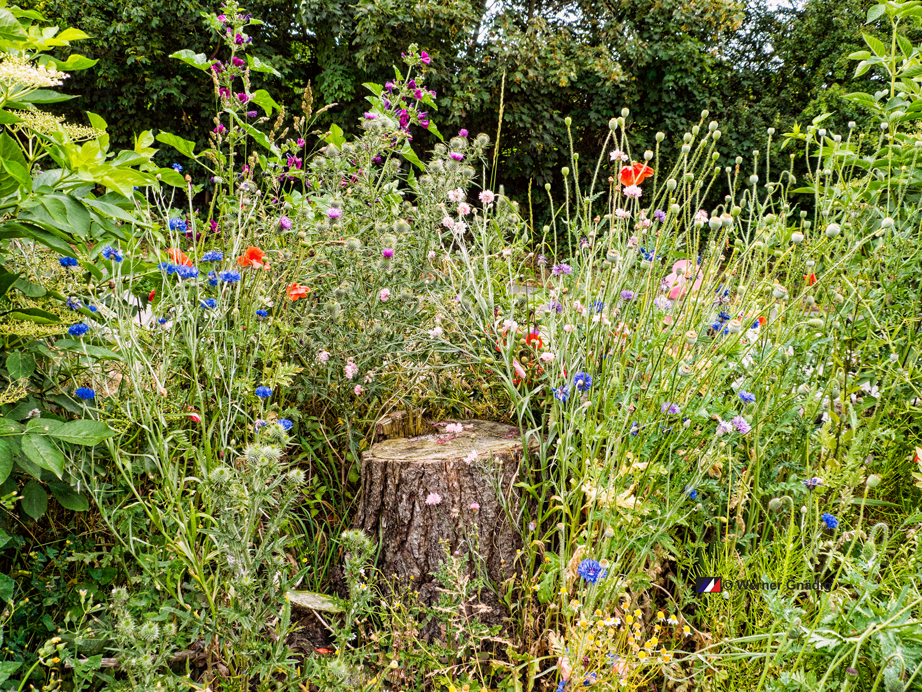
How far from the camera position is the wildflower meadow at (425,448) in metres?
1.23

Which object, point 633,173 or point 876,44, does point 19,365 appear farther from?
point 876,44

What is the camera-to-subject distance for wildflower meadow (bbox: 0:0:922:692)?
123 centimetres

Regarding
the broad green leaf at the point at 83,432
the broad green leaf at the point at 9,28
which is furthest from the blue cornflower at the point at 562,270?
the broad green leaf at the point at 9,28

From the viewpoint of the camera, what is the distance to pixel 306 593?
64.2 inches

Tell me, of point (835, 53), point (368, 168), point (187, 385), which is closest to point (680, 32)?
point (835, 53)

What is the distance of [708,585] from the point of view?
1442 millimetres

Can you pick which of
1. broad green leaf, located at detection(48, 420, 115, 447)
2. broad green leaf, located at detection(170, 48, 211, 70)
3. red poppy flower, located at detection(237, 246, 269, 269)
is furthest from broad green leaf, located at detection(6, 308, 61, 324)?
broad green leaf, located at detection(170, 48, 211, 70)

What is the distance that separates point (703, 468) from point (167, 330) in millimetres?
1348

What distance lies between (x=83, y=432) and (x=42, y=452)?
8cm

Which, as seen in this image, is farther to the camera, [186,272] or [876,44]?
[876,44]

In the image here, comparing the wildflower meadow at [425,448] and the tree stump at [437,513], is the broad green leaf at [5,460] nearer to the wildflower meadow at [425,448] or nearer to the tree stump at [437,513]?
the wildflower meadow at [425,448]

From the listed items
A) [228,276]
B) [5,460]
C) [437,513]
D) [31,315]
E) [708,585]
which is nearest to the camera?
[5,460]

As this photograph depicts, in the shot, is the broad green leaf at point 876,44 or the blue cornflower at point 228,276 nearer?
the blue cornflower at point 228,276

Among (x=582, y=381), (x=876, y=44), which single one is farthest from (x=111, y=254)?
(x=876, y=44)
